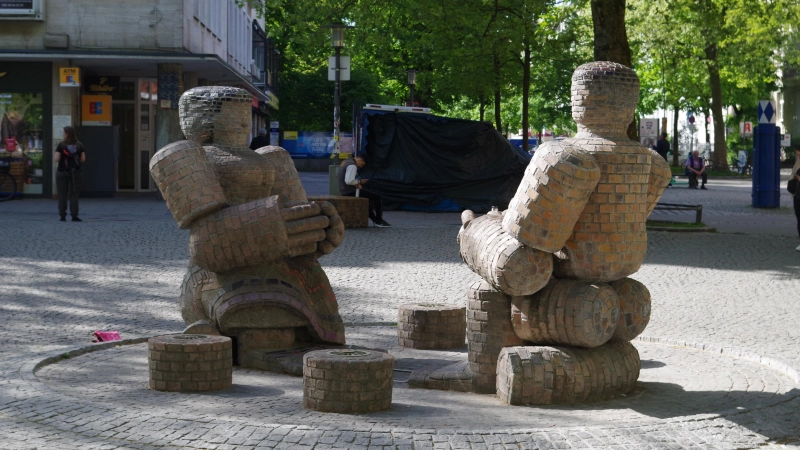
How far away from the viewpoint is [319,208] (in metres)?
7.30

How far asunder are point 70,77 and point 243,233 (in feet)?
66.2

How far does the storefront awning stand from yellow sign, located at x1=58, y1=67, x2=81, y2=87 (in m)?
0.26

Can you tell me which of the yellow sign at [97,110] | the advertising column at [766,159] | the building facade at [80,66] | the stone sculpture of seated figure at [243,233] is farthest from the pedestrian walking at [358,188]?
the stone sculpture of seated figure at [243,233]

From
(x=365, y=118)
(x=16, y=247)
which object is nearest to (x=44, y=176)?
(x=365, y=118)

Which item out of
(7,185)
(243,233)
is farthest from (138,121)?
(243,233)

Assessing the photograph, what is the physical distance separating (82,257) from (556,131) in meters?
56.1

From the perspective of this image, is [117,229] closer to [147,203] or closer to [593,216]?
[147,203]

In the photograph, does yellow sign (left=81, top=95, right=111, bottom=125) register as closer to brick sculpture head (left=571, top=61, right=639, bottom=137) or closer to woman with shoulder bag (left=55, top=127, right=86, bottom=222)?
woman with shoulder bag (left=55, top=127, right=86, bottom=222)

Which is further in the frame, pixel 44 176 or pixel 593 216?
pixel 44 176

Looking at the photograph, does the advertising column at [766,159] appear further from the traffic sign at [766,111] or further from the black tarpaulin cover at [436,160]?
the black tarpaulin cover at [436,160]

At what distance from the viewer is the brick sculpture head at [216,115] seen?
293 inches

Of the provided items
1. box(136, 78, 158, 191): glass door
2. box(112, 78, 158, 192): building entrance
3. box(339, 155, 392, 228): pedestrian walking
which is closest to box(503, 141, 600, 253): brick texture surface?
box(339, 155, 392, 228): pedestrian walking

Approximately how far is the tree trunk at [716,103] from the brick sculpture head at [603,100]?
3911 cm

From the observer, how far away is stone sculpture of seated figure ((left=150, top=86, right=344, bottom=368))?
6941mm
